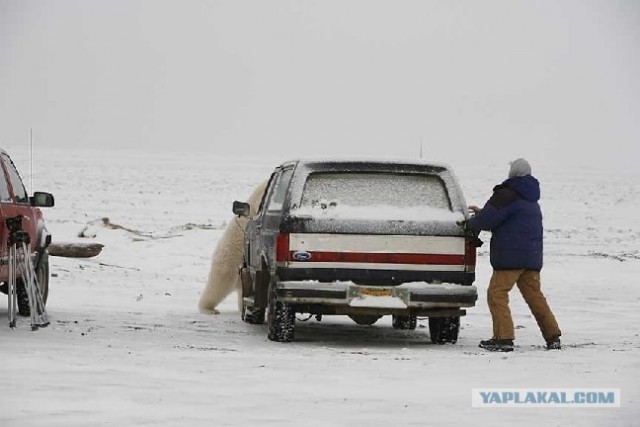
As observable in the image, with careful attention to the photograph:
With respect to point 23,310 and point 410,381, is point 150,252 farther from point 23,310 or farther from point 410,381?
point 410,381

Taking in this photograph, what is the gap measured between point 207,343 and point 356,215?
173 centimetres

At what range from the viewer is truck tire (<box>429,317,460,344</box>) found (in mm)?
10906

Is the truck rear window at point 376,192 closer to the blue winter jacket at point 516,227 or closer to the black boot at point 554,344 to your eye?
the blue winter jacket at point 516,227

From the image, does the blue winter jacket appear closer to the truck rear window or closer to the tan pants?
the tan pants

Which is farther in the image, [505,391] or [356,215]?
[356,215]

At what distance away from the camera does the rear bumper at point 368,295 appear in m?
10.0

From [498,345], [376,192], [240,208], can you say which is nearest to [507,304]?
[498,345]

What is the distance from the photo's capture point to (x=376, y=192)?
1048 cm

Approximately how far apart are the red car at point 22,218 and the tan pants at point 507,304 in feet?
14.4

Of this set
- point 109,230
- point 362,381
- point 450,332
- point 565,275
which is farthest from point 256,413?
point 109,230

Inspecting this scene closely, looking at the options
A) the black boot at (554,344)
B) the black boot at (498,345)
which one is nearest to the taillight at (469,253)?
the black boot at (498,345)

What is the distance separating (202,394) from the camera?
7074 mm

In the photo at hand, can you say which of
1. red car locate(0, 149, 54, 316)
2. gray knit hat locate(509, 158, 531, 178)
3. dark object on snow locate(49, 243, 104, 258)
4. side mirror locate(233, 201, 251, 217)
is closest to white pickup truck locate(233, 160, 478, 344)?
gray knit hat locate(509, 158, 531, 178)

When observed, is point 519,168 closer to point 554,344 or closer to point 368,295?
point 554,344
